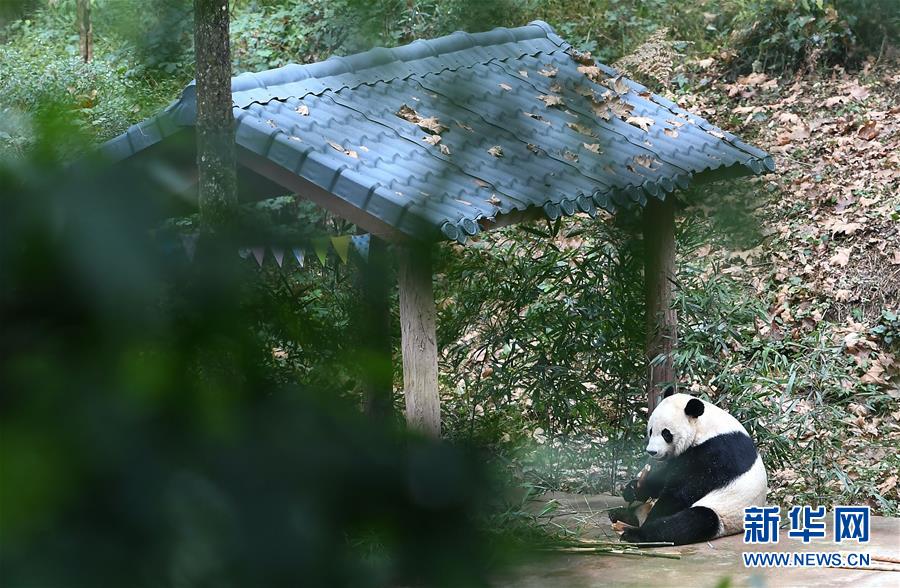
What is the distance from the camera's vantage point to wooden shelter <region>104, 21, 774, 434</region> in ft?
1.82

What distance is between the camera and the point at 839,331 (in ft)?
25.1

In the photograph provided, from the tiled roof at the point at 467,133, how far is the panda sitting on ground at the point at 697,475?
1050 millimetres

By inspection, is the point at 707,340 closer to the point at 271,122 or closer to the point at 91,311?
the point at 271,122

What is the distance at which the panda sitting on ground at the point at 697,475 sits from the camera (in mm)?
4691

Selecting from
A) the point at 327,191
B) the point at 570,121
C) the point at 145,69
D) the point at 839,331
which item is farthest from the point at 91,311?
the point at 839,331

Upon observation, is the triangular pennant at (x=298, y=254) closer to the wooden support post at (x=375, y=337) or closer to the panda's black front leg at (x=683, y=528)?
the wooden support post at (x=375, y=337)

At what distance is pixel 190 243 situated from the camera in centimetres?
46

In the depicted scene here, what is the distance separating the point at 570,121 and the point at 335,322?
310 mm

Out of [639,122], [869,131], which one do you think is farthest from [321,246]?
[869,131]

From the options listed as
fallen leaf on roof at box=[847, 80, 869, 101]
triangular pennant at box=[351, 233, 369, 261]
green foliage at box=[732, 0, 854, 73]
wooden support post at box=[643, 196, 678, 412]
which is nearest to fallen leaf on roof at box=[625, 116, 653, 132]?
wooden support post at box=[643, 196, 678, 412]

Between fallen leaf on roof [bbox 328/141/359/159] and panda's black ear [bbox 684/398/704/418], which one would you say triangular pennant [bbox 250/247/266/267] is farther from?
panda's black ear [bbox 684/398/704/418]

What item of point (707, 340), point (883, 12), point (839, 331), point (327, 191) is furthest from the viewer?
point (839, 331)

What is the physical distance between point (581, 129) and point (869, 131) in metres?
9.30

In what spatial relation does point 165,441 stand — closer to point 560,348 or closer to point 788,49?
point 560,348
